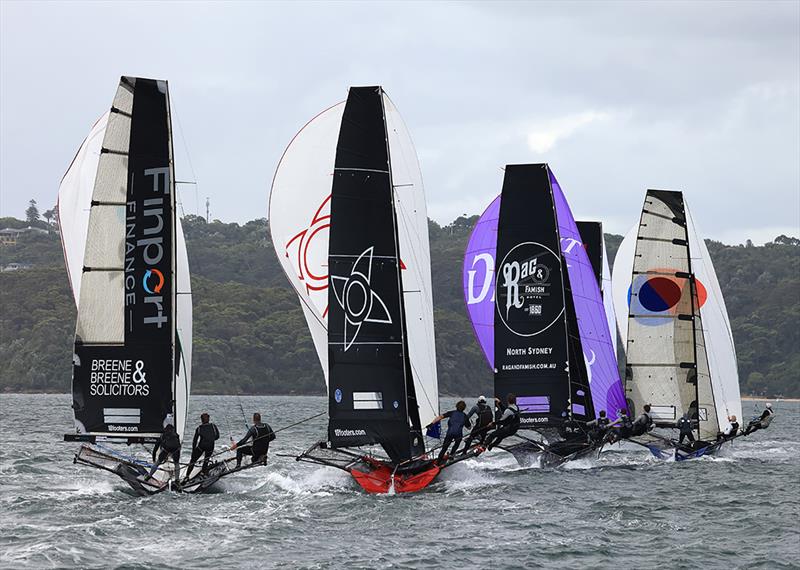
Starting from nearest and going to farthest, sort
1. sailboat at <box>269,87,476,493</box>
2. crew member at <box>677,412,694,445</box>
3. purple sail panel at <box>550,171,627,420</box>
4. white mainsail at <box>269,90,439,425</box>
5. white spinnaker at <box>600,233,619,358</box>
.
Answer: sailboat at <box>269,87,476,493</box> → white mainsail at <box>269,90,439,425</box> → purple sail panel at <box>550,171,627,420</box> → crew member at <box>677,412,694,445</box> → white spinnaker at <box>600,233,619,358</box>

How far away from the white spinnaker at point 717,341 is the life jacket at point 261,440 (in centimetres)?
1535

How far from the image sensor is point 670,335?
112ft

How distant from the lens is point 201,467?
888 inches

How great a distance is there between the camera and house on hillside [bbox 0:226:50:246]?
170 metres

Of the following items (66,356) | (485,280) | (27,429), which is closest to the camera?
(485,280)

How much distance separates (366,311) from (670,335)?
1328 cm

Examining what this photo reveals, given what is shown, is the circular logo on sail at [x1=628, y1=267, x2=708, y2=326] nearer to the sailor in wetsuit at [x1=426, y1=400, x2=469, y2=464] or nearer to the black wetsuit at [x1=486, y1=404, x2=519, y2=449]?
the black wetsuit at [x1=486, y1=404, x2=519, y2=449]

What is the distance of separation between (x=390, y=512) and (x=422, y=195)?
24.3ft

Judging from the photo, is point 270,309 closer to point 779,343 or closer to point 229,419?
point 779,343

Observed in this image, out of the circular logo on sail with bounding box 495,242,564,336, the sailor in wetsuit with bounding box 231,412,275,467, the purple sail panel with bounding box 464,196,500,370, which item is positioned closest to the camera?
the sailor in wetsuit with bounding box 231,412,275,467

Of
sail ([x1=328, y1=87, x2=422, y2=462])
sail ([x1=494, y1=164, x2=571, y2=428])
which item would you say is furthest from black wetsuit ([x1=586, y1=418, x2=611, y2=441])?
sail ([x1=328, y1=87, x2=422, y2=462])

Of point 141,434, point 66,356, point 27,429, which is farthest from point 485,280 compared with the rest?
point 66,356

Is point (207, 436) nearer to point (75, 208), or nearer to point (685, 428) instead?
point (75, 208)

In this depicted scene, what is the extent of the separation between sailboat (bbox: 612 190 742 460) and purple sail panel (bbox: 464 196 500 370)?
4.35 meters
